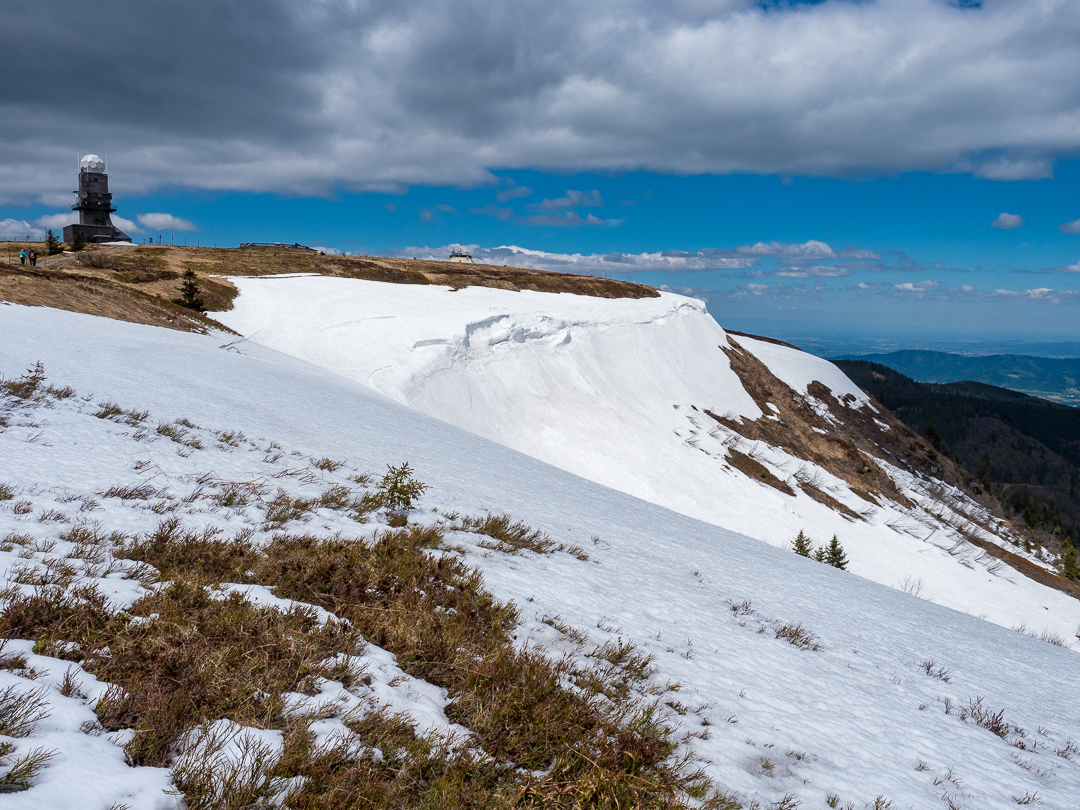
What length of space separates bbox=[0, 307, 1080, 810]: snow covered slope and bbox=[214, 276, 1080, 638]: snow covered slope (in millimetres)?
16228

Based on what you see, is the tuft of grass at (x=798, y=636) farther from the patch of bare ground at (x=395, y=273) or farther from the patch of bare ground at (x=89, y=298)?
the patch of bare ground at (x=395, y=273)

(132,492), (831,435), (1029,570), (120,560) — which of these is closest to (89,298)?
(132,492)

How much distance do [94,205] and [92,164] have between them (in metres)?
6.29

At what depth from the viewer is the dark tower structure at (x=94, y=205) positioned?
76500 millimetres

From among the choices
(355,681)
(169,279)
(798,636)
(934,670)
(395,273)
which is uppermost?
(395,273)

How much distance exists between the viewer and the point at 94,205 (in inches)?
3041

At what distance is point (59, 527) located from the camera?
595 cm

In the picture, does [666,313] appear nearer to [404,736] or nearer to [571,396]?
[571,396]

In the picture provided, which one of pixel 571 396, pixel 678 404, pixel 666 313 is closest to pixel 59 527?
pixel 571 396

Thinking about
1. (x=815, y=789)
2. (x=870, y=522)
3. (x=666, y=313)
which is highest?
(x=666, y=313)

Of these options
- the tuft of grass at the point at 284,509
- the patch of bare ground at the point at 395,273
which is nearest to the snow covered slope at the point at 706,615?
the tuft of grass at the point at 284,509

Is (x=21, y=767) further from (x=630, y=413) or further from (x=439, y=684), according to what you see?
(x=630, y=413)

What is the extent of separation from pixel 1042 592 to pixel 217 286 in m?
61.5

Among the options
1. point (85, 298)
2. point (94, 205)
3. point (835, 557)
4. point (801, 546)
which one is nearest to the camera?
point (85, 298)
